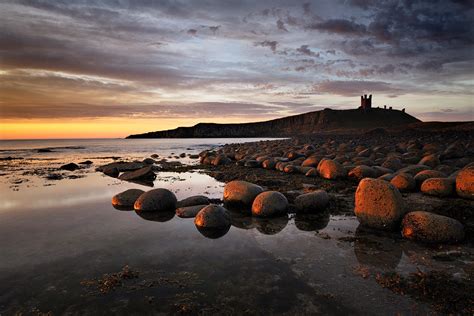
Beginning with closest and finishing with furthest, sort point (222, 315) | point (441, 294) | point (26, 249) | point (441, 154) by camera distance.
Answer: point (222, 315)
point (441, 294)
point (26, 249)
point (441, 154)

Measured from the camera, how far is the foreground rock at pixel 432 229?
4.98m

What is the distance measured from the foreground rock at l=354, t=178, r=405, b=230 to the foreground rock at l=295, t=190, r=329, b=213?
110 cm

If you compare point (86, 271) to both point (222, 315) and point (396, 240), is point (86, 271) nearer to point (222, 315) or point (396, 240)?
point (222, 315)

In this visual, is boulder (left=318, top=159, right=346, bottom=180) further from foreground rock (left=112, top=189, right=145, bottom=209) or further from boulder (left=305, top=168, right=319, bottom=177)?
foreground rock (left=112, top=189, right=145, bottom=209)

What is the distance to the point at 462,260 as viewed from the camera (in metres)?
4.32

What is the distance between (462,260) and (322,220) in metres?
2.66

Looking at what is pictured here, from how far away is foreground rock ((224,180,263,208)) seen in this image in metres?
7.46

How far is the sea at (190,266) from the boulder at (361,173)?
4.35 metres

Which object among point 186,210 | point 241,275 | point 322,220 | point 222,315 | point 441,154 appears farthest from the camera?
point 441,154

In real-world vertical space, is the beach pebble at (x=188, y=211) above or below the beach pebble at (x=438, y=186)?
below

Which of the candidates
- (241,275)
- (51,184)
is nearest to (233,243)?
(241,275)

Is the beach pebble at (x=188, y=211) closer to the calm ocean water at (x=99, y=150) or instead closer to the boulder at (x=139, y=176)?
the boulder at (x=139, y=176)

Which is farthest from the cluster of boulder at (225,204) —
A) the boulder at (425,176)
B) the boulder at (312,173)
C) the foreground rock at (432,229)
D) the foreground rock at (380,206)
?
the boulder at (312,173)

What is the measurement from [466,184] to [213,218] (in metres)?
6.58
